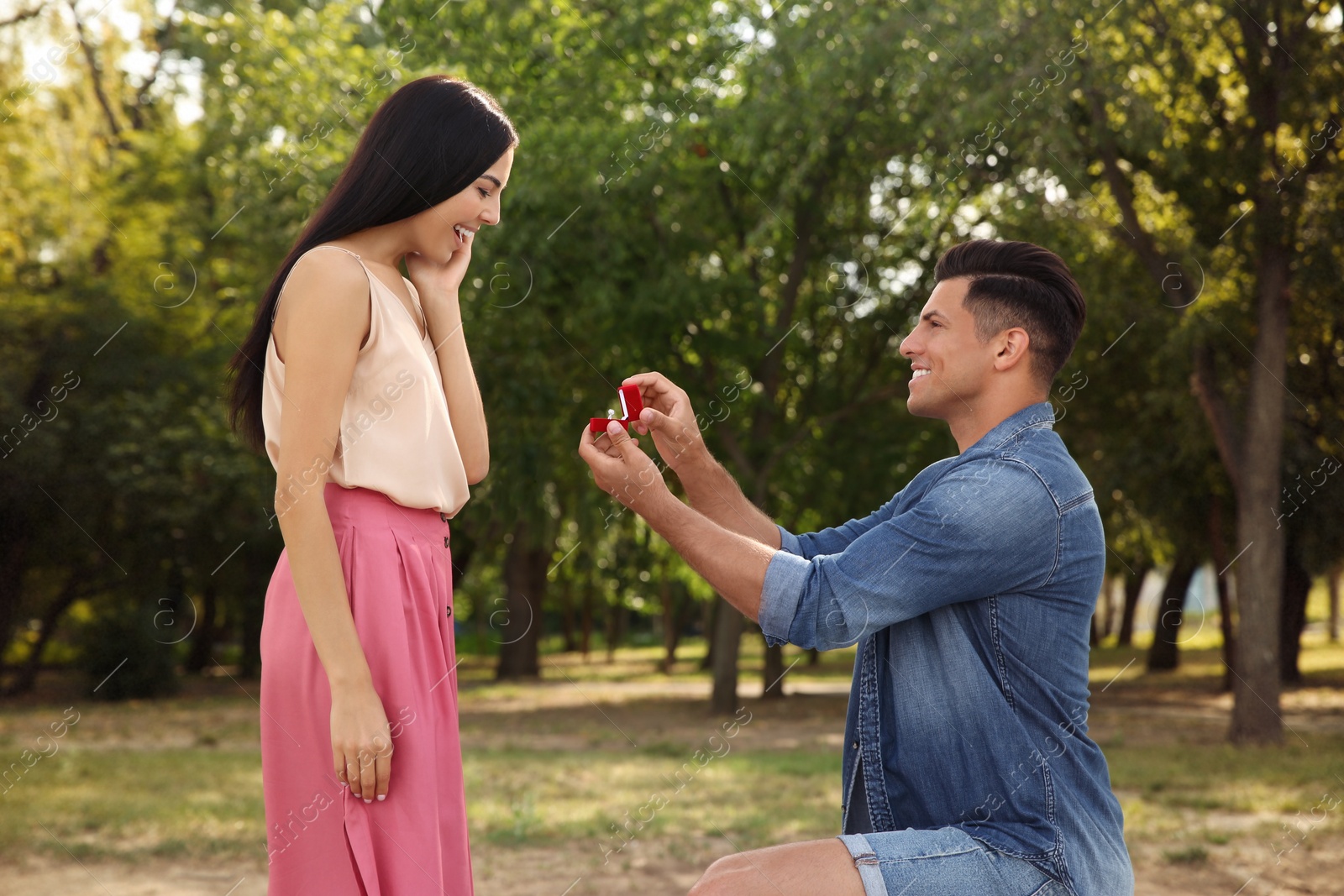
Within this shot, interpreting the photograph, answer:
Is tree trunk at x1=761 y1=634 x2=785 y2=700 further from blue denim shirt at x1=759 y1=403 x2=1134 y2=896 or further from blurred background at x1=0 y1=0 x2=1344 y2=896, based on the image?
blue denim shirt at x1=759 y1=403 x2=1134 y2=896

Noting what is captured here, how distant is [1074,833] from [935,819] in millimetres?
265

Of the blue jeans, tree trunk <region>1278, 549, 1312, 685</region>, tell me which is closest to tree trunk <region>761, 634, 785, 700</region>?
tree trunk <region>1278, 549, 1312, 685</region>

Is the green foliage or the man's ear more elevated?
the man's ear

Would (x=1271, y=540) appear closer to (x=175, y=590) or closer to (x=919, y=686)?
(x=919, y=686)

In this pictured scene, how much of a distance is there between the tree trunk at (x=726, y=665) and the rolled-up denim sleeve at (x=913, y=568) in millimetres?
13854

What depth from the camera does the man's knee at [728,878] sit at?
6.68ft

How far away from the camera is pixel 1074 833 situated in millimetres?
2145

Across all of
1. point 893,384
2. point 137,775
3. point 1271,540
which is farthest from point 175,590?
point 1271,540

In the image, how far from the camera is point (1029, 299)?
2.47 m

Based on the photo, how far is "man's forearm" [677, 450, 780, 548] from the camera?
114 inches

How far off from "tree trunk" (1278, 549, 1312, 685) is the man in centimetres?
2085

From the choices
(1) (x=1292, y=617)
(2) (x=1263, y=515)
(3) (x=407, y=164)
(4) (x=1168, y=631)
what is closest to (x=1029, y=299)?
(3) (x=407, y=164)

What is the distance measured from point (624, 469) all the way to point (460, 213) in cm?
63

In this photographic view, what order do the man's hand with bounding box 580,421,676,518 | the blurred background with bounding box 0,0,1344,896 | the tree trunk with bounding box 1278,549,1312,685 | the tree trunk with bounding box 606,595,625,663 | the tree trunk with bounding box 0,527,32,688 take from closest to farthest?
1. the man's hand with bounding box 580,421,676,518
2. the blurred background with bounding box 0,0,1344,896
3. the tree trunk with bounding box 0,527,32,688
4. the tree trunk with bounding box 1278,549,1312,685
5. the tree trunk with bounding box 606,595,625,663
